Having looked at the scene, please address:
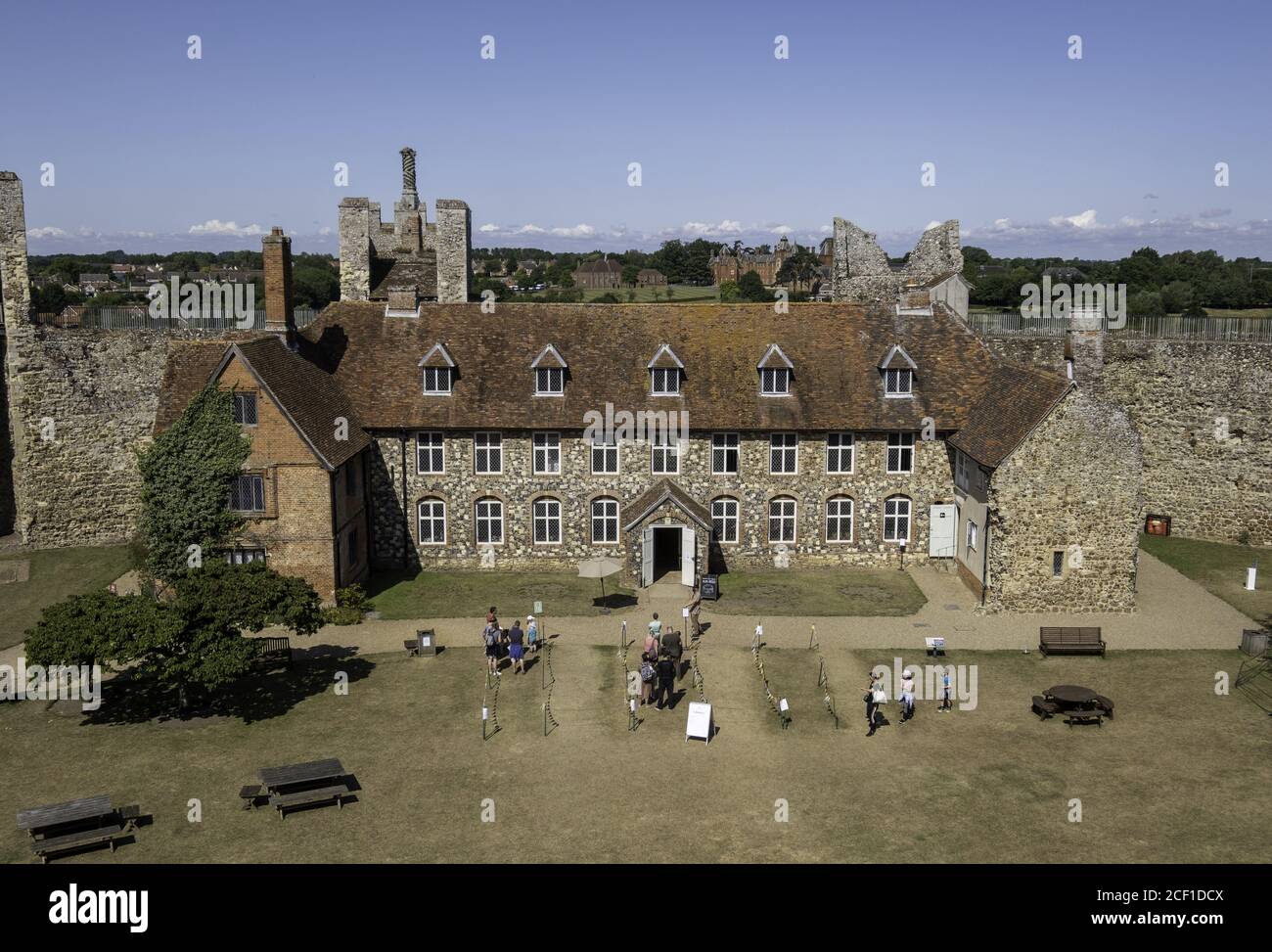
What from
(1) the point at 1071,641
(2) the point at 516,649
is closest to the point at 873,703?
(1) the point at 1071,641

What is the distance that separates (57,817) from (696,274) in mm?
164486

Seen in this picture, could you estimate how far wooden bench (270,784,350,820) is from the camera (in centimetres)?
2120

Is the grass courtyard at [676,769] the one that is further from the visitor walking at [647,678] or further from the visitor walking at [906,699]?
the visitor walking at [647,678]

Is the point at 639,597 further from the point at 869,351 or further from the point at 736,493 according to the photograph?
the point at 869,351

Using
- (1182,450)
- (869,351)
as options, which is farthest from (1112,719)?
(1182,450)

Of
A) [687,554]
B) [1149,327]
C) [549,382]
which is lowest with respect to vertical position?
[687,554]

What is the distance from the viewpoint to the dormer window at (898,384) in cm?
3953

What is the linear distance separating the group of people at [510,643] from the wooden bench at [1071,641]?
49.8 ft

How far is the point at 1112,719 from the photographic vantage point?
86.0ft

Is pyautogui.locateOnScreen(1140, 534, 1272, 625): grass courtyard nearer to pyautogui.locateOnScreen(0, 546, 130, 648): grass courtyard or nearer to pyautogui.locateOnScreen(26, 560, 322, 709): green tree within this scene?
pyautogui.locateOnScreen(26, 560, 322, 709): green tree

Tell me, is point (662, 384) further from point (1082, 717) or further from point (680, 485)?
point (1082, 717)

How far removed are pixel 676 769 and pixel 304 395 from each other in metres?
20.1

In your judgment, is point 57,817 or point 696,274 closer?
point 57,817

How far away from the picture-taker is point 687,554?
123 ft
